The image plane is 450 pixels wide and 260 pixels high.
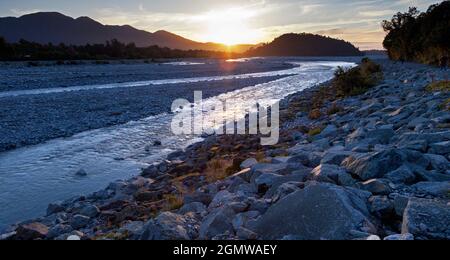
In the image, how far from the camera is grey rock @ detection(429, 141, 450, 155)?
5907mm

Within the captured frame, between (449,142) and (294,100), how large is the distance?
1641 centimetres

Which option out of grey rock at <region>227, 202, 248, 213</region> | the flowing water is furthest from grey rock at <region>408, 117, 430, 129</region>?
the flowing water

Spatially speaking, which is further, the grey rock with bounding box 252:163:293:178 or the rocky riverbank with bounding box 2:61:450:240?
the grey rock with bounding box 252:163:293:178

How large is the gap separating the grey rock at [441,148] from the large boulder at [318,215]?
2000 mm

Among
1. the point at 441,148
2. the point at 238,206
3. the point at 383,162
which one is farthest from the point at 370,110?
the point at 238,206

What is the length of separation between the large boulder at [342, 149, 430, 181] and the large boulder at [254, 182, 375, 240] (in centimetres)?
68

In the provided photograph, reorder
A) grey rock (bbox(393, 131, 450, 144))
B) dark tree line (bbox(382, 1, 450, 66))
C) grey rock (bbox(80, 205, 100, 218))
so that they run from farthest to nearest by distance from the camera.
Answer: dark tree line (bbox(382, 1, 450, 66))
grey rock (bbox(80, 205, 100, 218))
grey rock (bbox(393, 131, 450, 144))

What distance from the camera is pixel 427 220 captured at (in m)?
3.81

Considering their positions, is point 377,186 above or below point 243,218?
above

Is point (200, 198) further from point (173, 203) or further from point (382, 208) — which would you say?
point (382, 208)

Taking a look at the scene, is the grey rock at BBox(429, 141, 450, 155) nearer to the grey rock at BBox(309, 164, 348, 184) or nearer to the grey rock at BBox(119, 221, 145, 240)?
the grey rock at BBox(309, 164, 348, 184)

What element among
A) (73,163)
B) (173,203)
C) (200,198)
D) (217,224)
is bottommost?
(73,163)

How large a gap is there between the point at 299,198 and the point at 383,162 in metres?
1.57
